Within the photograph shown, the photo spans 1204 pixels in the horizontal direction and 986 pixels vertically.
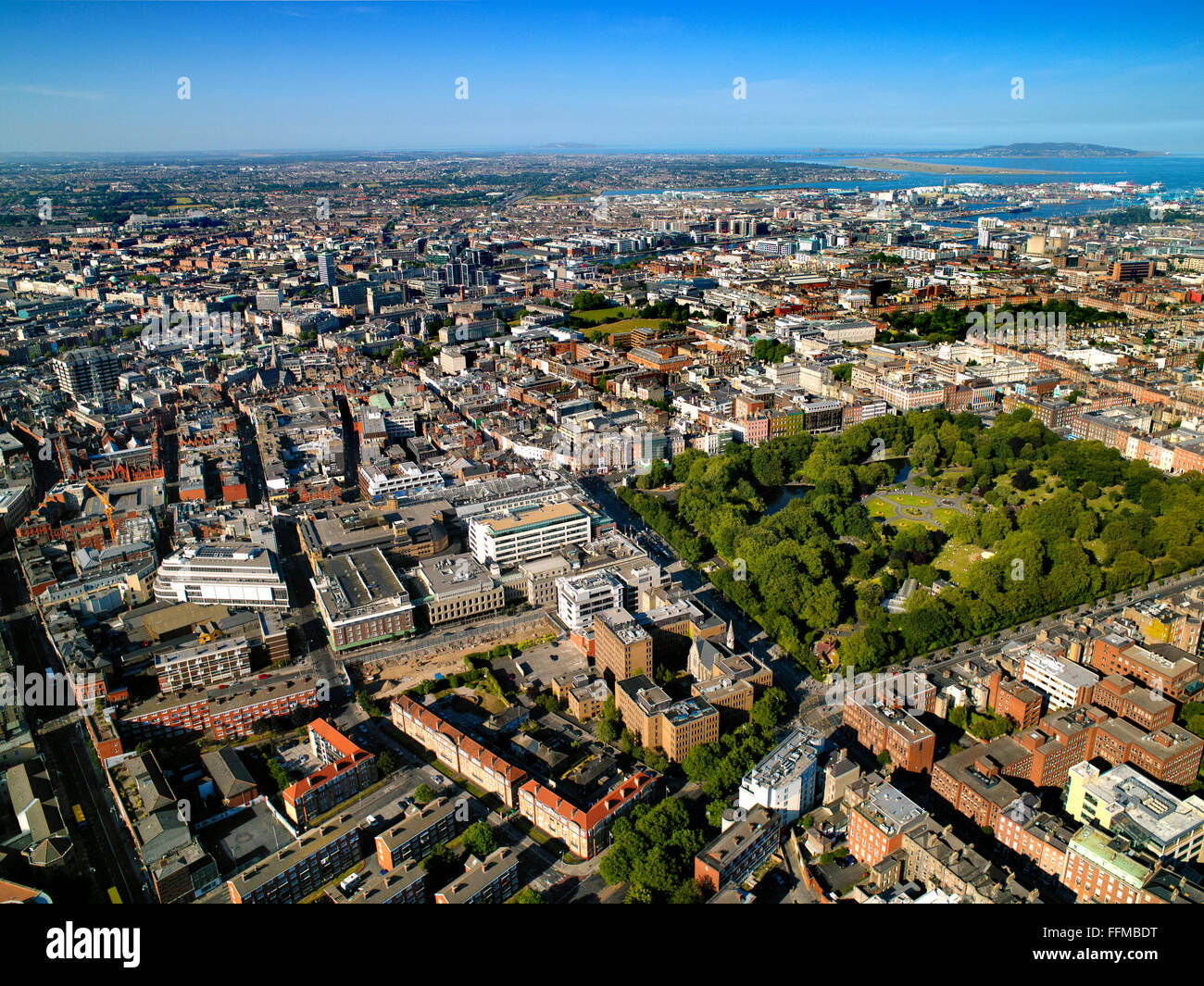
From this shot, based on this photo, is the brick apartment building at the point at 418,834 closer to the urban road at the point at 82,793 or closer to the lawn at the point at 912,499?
the urban road at the point at 82,793

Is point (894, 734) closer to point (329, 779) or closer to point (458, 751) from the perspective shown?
point (458, 751)

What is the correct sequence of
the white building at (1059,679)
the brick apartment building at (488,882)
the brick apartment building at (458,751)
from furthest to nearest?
1. the white building at (1059,679)
2. the brick apartment building at (458,751)
3. the brick apartment building at (488,882)

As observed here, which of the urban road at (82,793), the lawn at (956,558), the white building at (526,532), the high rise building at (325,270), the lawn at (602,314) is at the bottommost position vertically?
the urban road at (82,793)

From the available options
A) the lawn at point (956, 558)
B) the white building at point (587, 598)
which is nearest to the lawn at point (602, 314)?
the lawn at point (956, 558)

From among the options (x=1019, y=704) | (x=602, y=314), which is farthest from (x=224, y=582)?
(x=602, y=314)

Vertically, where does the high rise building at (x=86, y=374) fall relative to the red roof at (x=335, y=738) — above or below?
above
